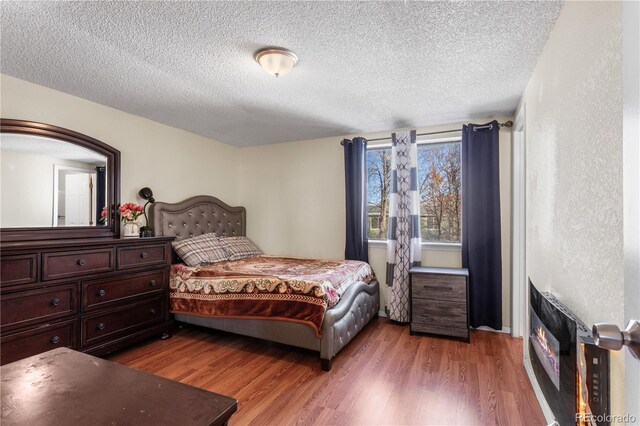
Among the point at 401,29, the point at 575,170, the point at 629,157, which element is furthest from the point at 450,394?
the point at 401,29

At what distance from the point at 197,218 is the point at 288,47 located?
2708 mm

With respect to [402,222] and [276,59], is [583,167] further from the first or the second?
[402,222]

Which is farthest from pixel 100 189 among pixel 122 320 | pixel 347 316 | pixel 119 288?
pixel 347 316

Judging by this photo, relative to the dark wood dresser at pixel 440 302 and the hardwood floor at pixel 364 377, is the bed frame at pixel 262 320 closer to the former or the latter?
the hardwood floor at pixel 364 377

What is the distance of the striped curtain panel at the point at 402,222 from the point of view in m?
3.62

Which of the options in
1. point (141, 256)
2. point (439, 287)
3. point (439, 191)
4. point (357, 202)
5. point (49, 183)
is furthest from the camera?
point (357, 202)

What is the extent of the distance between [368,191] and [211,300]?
92.9 inches

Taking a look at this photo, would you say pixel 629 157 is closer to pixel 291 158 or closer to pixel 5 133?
pixel 5 133

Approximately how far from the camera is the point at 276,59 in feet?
6.84

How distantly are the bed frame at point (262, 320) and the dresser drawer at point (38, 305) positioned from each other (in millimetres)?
1069

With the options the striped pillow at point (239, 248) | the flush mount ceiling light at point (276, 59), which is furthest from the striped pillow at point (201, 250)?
the flush mount ceiling light at point (276, 59)

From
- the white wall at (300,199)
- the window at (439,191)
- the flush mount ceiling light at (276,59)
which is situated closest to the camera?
the flush mount ceiling light at (276,59)

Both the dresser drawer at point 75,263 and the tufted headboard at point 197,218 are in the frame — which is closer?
the dresser drawer at point 75,263

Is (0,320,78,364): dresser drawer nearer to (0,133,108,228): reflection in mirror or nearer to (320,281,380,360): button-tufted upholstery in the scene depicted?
(0,133,108,228): reflection in mirror
